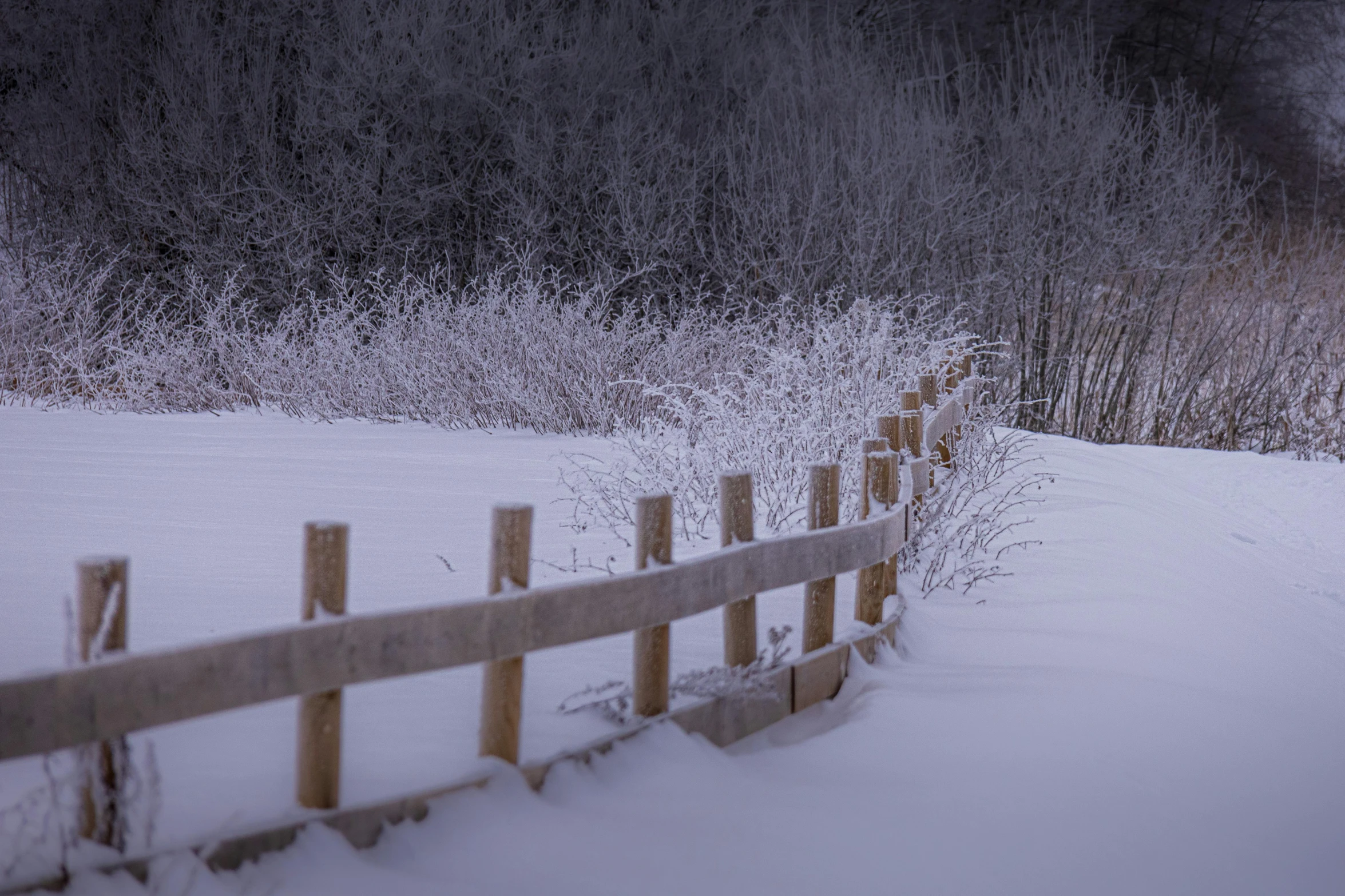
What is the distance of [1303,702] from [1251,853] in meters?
1.55

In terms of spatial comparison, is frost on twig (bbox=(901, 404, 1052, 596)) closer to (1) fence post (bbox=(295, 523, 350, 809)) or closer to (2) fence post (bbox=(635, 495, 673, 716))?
(2) fence post (bbox=(635, 495, 673, 716))

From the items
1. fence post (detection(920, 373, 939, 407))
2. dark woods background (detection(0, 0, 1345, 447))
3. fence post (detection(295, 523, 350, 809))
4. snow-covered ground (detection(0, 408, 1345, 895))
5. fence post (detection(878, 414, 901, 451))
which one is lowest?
snow-covered ground (detection(0, 408, 1345, 895))

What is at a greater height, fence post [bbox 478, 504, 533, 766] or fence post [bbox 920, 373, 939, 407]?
fence post [bbox 920, 373, 939, 407]

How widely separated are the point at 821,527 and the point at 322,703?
1918mm

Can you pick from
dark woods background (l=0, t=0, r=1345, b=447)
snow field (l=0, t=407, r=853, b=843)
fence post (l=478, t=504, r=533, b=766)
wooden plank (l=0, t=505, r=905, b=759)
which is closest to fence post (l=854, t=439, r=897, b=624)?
snow field (l=0, t=407, r=853, b=843)

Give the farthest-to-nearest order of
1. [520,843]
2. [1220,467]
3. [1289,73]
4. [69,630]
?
1. [1289,73]
2. [1220,467]
3. [520,843]
4. [69,630]

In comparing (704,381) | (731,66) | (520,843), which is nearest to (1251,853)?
(520,843)

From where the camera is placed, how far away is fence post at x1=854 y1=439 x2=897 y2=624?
4215 mm

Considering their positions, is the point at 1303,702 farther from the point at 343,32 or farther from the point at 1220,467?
the point at 343,32

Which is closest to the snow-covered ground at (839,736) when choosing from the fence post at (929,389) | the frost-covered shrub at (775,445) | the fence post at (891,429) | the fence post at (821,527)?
the fence post at (821,527)

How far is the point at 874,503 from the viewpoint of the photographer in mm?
→ 4281

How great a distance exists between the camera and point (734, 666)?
3.39m

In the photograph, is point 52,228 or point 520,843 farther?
point 52,228

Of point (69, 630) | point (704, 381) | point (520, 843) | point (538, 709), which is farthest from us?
point (704, 381)
